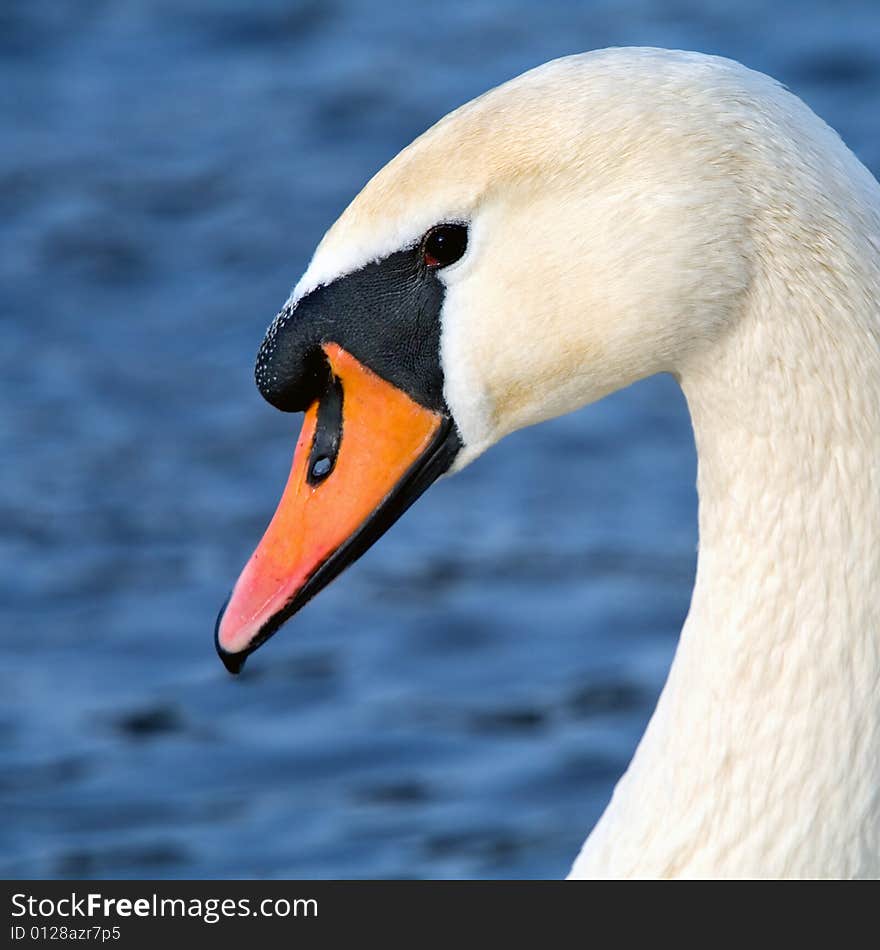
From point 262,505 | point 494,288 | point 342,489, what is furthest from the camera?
point 262,505

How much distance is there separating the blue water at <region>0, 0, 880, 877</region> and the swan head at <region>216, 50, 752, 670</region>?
230 centimetres

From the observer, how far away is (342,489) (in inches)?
137

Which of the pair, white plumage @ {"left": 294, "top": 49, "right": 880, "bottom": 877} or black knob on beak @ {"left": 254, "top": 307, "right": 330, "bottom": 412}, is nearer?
white plumage @ {"left": 294, "top": 49, "right": 880, "bottom": 877}

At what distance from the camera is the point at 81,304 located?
8.71m

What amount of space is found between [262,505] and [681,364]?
4.18 meters

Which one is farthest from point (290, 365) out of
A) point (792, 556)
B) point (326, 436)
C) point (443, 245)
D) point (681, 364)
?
point (792, 556)

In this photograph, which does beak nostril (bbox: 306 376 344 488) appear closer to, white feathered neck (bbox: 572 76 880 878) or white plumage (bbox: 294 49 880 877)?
white plumage (bbox: 294 49 880 877)

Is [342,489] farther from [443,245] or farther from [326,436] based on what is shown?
[443,245]

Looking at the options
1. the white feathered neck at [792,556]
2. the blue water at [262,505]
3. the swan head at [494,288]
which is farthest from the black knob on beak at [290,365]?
the blue water at [262,505]

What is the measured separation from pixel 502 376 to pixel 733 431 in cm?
37

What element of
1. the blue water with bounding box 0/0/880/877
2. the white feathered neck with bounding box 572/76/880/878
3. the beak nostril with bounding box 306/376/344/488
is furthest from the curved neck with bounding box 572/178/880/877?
the blue water with bounding box 0/0/880/877

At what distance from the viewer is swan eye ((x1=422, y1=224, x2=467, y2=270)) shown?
10.8 ft
